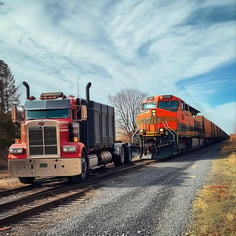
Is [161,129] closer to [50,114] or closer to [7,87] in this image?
[50,114]

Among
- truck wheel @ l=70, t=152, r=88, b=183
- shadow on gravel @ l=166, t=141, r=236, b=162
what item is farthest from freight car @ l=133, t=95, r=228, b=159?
truck wheel @ l=70, t=152, r=88, b=183

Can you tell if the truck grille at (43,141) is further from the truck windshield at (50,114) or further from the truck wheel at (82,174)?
the truck wheel at (82,174)

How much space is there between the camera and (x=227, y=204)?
6.38 m

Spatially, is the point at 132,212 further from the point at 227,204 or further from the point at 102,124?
the point at 102,124

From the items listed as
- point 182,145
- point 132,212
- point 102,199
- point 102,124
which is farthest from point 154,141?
point 132,212

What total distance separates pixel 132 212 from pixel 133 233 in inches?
49.3

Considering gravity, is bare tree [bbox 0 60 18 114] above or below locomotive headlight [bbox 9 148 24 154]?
above

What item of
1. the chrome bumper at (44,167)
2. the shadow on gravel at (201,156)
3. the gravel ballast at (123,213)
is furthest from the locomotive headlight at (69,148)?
the shadow on gravel at (201,156)

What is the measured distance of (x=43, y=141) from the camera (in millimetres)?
9695

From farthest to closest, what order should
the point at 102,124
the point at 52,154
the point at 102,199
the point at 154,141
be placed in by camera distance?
the point at 154,141 → the point at 102,124 → the point at 52,154 → the point at 102,199

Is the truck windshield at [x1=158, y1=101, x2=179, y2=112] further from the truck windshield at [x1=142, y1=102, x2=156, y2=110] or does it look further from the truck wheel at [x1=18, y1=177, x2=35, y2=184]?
the truck wheel at [x1=18, y1=177, x2=35, y2=184]

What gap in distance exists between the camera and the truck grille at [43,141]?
31.7ft

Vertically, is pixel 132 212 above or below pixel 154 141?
below

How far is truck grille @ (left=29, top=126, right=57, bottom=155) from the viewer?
965 cm
